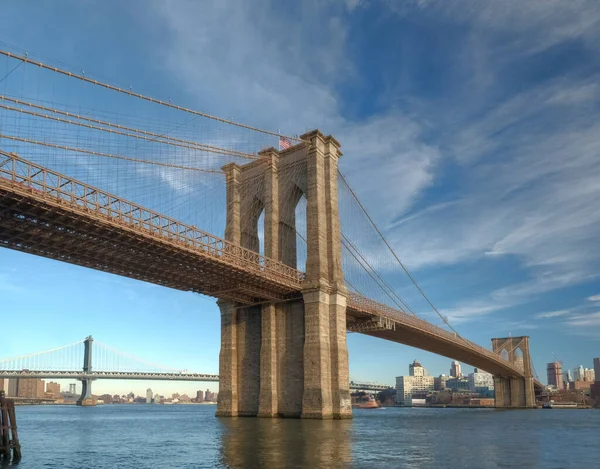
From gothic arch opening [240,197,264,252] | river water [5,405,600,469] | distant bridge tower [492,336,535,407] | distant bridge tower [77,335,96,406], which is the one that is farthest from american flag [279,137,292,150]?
distant bridge tower [77,335,96,406]

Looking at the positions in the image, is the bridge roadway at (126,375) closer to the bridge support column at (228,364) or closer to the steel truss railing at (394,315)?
the steel truss railing at (394,315)

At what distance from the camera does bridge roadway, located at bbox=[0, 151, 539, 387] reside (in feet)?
107

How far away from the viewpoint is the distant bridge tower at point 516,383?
126812 millimetres

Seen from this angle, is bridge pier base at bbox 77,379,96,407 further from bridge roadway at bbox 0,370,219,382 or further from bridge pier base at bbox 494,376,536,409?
bridge pier base at bbox 494,376,536,409

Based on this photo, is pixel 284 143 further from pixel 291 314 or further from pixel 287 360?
pixel 287 360

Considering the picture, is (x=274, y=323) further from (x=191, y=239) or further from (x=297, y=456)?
(x=297, y=456)

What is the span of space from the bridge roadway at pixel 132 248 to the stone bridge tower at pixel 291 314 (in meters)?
2.62

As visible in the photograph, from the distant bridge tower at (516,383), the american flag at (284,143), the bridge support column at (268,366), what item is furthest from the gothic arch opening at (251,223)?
the distant bridge tower at (516,383)

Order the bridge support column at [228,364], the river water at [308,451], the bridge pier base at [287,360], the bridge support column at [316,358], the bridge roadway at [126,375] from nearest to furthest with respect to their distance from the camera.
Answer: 1. the river water at [308,451]
2. the bridge support column at [316,358]
3. the bridge pier base at [287,360]
4. the bridge support column at [228,364]
5. the bridge roadway at [126,375]

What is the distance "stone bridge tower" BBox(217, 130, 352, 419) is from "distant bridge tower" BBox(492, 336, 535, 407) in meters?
87.9

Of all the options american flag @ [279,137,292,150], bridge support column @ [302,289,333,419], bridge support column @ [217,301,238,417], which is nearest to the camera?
bridge support column @ [302,289,333,419]

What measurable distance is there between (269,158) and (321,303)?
1669cm

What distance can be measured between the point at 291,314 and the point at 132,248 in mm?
19137

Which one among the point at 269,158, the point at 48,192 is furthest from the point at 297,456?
the point at 269,158
